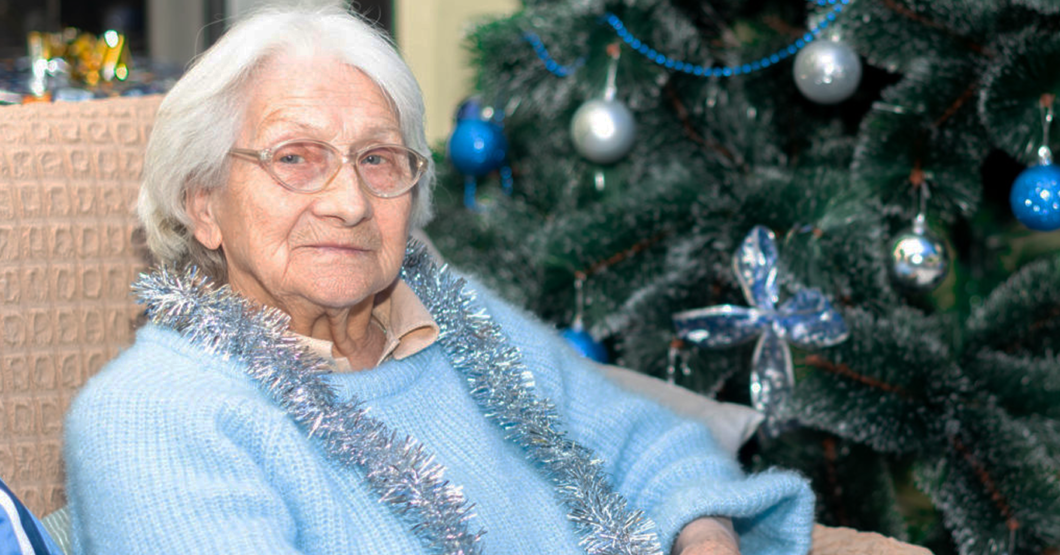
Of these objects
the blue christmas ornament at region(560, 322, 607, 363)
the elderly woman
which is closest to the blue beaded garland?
the blue christmas ornament at region(560, 322, 607, 363)

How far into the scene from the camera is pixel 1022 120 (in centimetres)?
148

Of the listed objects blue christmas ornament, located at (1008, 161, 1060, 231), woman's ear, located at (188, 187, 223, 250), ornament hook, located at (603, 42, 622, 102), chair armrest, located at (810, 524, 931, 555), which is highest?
ornament hook, located at (603, 42, 622, 102)

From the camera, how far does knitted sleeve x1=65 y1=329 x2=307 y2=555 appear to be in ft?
3.27

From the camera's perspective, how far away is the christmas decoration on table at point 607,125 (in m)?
1.80

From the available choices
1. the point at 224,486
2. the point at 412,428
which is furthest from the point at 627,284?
the point at 224,486

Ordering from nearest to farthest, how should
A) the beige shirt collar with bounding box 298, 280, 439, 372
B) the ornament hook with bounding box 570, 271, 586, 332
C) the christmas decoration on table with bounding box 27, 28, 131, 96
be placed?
1. the beige shirt collar with bounding box 298, 280, 439, 372
2. the christmas decoration on table with bounding box 27, 28, 131, 96
3. the ornament hook with bounding box 570, 271, 586, 332

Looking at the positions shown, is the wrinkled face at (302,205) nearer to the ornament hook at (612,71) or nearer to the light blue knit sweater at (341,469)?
the light blue knit sweater at (341,469)

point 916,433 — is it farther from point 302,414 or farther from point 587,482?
point 302,414

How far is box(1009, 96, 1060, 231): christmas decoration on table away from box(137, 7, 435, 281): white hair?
88cm

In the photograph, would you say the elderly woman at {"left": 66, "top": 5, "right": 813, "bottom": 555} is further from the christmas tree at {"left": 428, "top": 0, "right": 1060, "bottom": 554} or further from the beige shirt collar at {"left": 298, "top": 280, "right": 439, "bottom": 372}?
the christmas tree at {"left": 428, "top": 0, "right": 1060, "bottom": 554}

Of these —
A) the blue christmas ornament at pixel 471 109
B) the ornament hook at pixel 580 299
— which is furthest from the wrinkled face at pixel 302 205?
the blue christmas ornament at pixel 471 109

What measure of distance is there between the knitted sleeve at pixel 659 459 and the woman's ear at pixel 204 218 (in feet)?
1.30

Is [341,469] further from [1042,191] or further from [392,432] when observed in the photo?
[1042,191]

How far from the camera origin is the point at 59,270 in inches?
51.1
